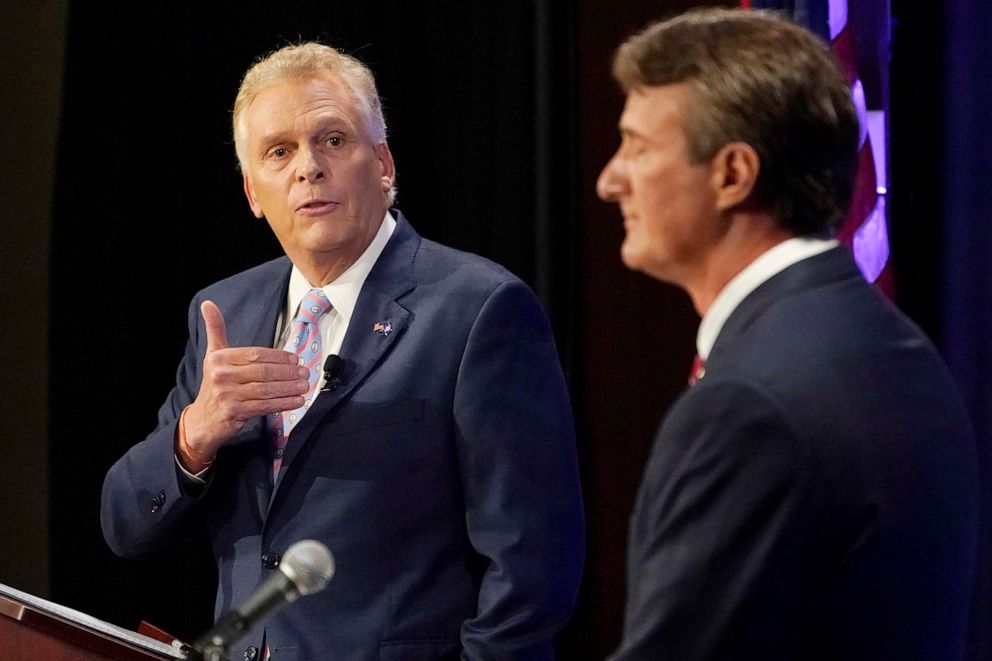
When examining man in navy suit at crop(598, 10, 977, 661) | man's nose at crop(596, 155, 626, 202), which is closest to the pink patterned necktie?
man's nose at crop(596, 155, 626, 202)

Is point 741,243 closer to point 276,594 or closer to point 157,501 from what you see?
point 276,594

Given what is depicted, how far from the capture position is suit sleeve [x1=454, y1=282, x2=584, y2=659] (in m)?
1.96

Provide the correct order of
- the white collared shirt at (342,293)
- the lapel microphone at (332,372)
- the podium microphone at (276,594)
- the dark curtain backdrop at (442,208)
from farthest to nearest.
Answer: the dark curtain backdrop at (442,208), the white collared shirt at (342,293), the lapel microphone at (332,372), the podium microphone at (276,594)

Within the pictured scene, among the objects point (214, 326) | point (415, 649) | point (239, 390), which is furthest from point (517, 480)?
point (214, 326)

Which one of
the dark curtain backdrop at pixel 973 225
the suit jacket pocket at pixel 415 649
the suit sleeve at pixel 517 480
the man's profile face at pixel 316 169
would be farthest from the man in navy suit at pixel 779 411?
the dark curtain backdrop at pixel 973 225

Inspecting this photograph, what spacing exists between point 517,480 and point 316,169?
0.62 meters

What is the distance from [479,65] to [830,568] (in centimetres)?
222

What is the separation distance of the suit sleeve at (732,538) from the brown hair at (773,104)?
0.85ft

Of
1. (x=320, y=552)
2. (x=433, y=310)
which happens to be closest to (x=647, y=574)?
(x=320, y=552)

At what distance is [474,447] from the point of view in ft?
6.56

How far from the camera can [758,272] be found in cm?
132

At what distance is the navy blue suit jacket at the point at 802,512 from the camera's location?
A: 116 cm

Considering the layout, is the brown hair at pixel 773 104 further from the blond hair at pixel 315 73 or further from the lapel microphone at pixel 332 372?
the blond hair at pixel 315 73

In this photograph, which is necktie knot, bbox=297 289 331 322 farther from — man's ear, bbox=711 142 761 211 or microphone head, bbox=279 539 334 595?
man's ear, bbox=711 142 761 211
